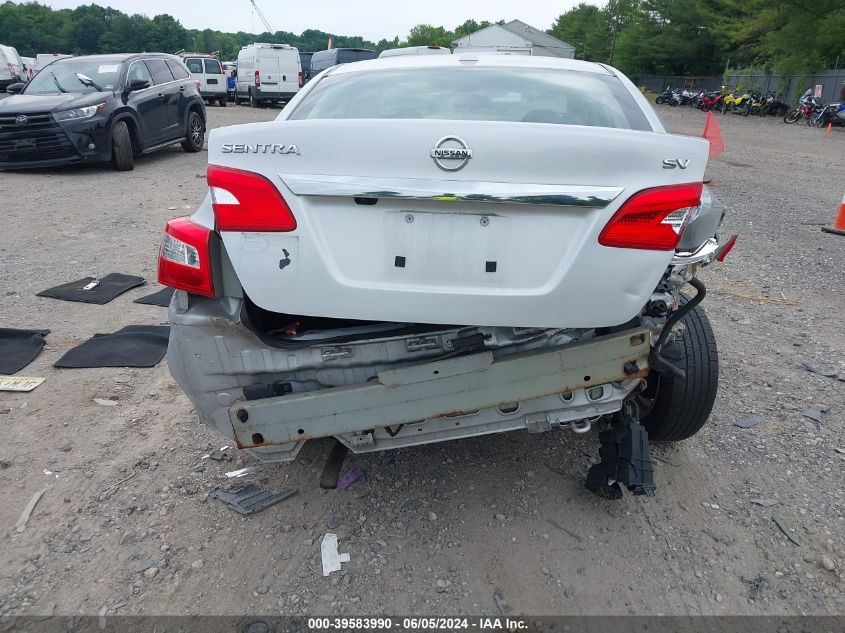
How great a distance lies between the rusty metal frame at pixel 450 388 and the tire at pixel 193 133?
11.5 m

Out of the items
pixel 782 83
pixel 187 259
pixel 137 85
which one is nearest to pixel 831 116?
pixel 782 83

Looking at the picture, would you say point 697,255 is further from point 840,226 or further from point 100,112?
point 100,112

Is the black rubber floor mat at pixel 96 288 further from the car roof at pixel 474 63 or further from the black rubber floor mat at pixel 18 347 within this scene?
the car roof at pixel 474 63

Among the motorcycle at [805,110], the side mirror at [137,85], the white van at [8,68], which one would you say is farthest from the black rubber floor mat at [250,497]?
the motorcycle at [805,110]

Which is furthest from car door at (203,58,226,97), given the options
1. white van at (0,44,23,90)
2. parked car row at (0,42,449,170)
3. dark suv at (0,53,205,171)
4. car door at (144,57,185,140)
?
car door at (144,57,185,140)

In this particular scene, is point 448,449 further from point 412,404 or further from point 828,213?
point 828,213

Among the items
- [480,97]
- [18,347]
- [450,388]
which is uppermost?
[480,97]

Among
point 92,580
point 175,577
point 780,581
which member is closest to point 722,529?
point 780,581

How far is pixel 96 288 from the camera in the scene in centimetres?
518

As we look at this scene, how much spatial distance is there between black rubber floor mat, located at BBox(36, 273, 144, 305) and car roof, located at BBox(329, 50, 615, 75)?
9.79 feet

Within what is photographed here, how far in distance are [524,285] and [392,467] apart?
1325 mm

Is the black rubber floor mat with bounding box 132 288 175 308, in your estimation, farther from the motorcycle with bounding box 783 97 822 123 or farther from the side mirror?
the motorcycle with bounding box 783 97 822 123

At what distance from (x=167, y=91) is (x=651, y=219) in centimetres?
1131

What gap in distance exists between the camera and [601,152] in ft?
6.40
